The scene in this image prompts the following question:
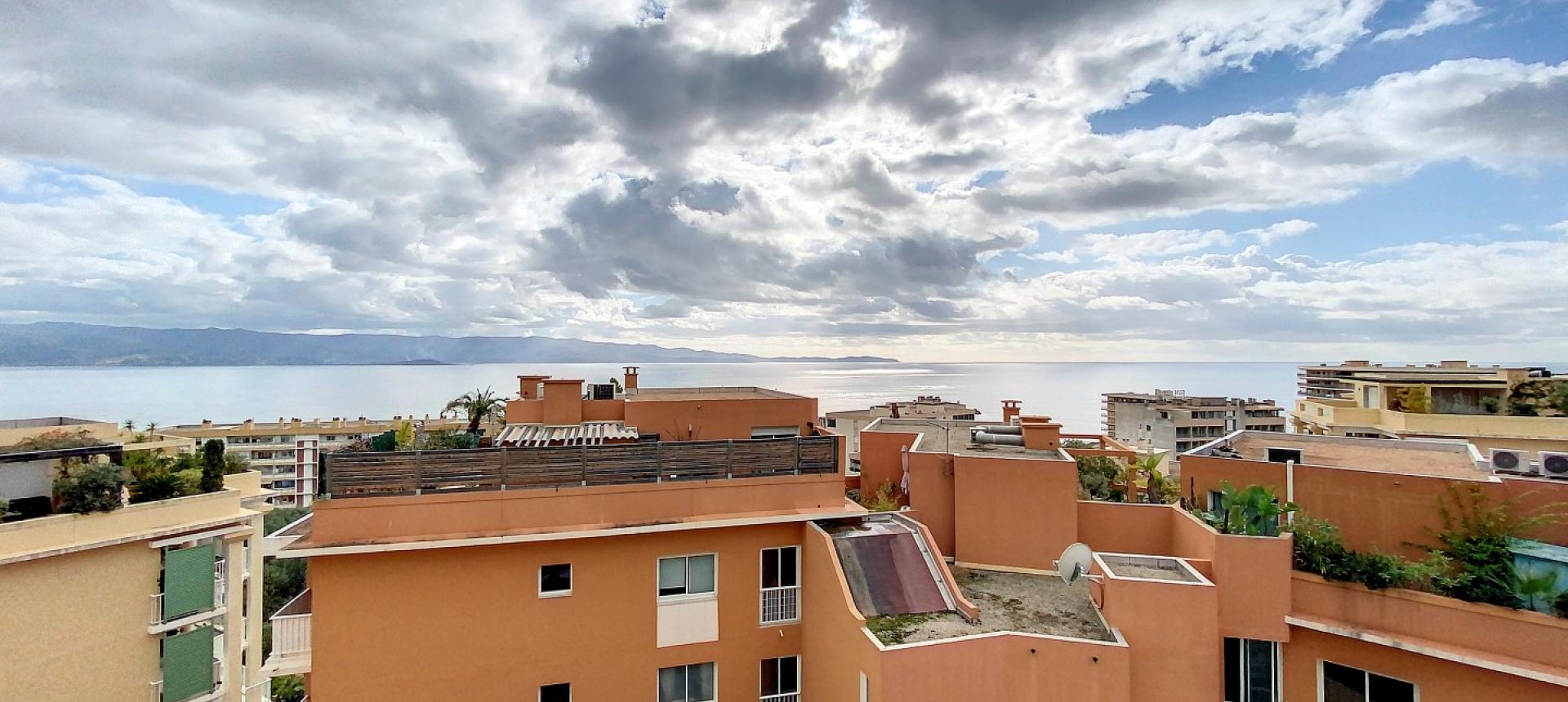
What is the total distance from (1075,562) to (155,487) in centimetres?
2166

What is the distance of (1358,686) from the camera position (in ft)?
33.1

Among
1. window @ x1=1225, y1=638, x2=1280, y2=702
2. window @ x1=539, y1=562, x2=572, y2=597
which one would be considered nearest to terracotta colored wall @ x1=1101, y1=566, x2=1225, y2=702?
window @ x1=1225, y1=638, x2=1280, y2=702

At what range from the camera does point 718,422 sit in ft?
57.4

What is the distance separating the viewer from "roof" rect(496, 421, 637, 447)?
542 inches

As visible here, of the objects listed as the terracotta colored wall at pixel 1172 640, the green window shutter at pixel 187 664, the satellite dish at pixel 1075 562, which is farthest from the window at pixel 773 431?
the green window shutter at pixel 187 664

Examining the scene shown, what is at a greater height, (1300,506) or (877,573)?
(1300,506)

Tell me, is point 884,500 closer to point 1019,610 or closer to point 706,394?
point 1019,610

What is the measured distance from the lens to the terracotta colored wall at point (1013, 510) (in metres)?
12.8

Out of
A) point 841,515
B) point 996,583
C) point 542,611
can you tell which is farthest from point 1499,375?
point 542,611

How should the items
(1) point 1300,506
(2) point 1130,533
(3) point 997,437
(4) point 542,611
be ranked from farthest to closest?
(3) point 997,437 → (2) point 1130,533 → (1) point 1300,506 → (4) point 542,611

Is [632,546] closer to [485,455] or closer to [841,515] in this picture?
[485,455]

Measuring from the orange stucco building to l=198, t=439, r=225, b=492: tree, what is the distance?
1037cm

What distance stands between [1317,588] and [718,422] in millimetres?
12886

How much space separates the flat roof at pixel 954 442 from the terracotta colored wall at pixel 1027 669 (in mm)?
4871
